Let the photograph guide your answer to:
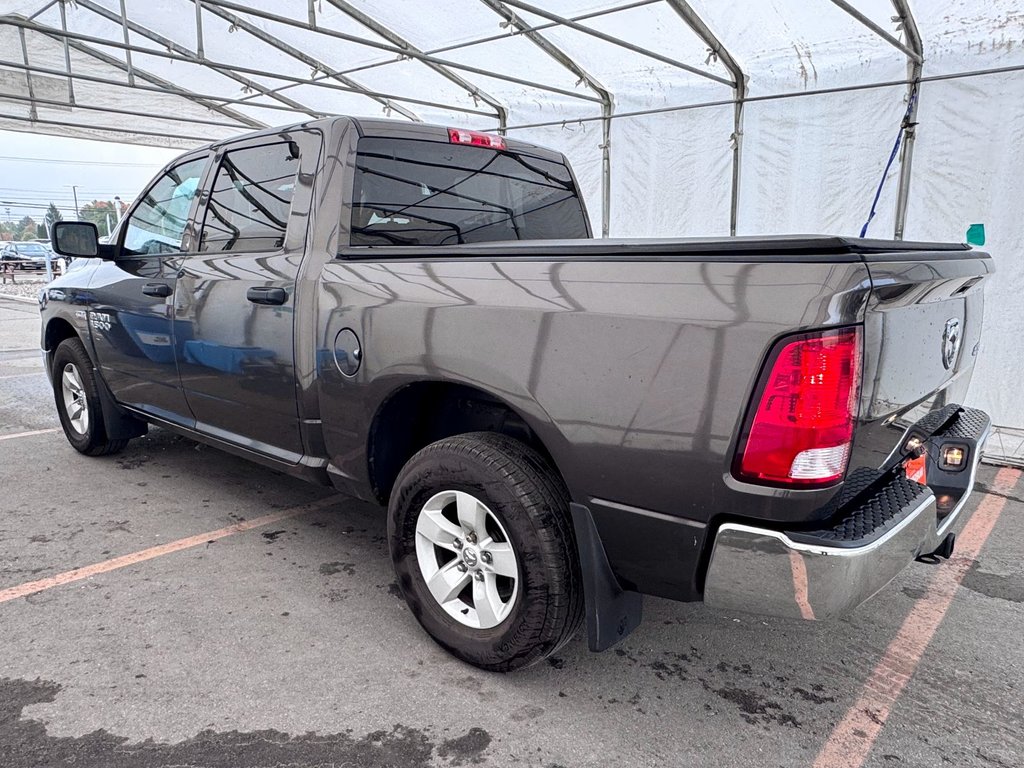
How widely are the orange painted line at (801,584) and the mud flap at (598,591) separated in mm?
528

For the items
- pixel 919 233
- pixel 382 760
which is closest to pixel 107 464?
pixel 382 760

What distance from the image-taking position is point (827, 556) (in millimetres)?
1701

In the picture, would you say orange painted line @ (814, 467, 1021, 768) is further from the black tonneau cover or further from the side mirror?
the side mirror

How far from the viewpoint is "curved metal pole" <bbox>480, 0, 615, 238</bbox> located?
7445 mm

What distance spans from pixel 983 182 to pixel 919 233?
1.99 ft

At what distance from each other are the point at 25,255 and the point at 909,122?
1507 inches

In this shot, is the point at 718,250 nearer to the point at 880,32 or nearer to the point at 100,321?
the point at 100,321

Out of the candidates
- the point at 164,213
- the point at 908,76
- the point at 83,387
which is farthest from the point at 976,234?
the point at 83,387

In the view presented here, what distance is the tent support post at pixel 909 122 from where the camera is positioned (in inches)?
226

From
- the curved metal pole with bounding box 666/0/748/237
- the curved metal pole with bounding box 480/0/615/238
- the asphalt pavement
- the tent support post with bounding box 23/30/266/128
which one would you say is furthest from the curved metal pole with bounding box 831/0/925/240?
the tent support post with bounding box 23/30/266/128

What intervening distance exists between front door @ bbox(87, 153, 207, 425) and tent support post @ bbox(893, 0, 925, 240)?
18.0ft

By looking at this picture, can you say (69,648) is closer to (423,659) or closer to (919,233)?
(423,659)

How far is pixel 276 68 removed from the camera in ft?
33.1

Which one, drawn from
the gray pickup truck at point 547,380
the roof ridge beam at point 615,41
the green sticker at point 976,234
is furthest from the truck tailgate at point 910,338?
the roof ridge beam at point 615,41
